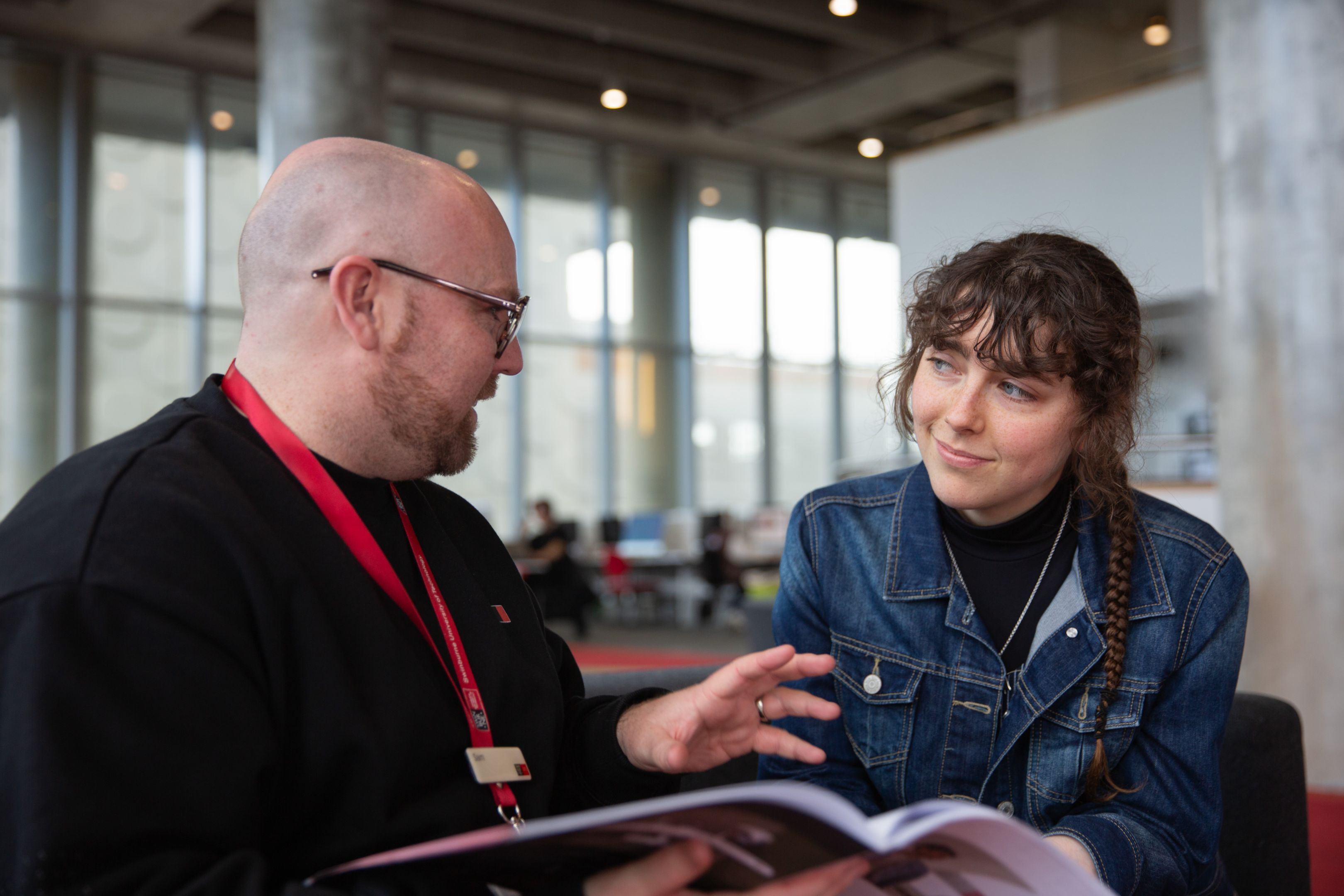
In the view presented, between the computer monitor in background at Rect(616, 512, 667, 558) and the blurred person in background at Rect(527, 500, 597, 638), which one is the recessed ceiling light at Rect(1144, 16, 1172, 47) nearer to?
the computer monitor in background at Rect(616, 512, 667, 558)

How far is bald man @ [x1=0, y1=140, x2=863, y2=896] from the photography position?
A: 857mm

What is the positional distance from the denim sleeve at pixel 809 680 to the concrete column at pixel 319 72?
4.69m

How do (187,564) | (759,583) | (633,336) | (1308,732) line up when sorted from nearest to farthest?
(187,564) → (1308,732) → (759,583) → (633,336)

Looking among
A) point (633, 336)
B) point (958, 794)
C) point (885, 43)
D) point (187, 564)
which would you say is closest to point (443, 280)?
point (187, 564)

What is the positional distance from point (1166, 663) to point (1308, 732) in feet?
10.8

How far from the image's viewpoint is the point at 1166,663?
1429 millimetres

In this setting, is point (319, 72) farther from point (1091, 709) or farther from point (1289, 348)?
point (1091, 709)

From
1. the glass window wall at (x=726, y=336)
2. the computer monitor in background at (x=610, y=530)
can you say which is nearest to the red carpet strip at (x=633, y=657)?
the computer monitor in background at (x=610, y=530)

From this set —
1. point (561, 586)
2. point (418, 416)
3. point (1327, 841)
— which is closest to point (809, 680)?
point (418, 416)

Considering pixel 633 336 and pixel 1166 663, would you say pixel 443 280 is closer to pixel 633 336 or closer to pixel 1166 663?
pixel 1166 663

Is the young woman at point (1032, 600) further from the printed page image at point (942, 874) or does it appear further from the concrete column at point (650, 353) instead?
the concrete column at point (650, 353)

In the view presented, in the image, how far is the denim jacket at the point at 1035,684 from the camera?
1.40m

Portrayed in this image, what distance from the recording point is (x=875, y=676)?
1.52 metres

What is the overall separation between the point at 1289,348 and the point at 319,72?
453cm
